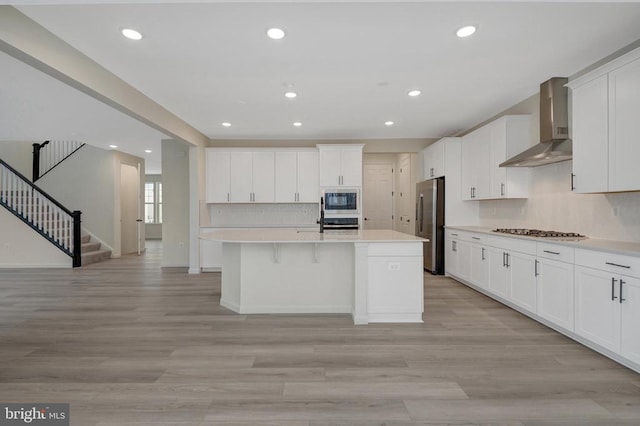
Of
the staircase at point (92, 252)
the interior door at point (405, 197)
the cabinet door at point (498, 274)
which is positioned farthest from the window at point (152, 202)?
the cabinet door at point (498, 274)

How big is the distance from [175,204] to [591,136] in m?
6.61

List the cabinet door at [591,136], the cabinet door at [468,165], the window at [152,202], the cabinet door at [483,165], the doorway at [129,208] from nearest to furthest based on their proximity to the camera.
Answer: the cabinet door at [591,136] < the cabinet door at [483,165] < the cabinet door at [468,165] < the doorway at [129,208] < the window at [152,202]

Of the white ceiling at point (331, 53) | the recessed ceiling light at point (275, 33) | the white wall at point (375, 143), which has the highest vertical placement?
the white ceiling at point (331, 53)

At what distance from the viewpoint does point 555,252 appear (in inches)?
119

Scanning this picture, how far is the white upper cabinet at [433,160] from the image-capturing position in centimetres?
563

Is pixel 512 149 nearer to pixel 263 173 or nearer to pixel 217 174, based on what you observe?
pixel 263 173

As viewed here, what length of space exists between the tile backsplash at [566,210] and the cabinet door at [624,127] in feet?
1.39

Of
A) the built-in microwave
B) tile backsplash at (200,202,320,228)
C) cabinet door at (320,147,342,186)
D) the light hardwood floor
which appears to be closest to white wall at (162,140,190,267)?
tile backsplash at (200,202,320,228)

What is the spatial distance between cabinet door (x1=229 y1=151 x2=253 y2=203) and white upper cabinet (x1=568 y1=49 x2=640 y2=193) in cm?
499

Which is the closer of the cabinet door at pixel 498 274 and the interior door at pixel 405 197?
the cabinet door at pixel 498 274

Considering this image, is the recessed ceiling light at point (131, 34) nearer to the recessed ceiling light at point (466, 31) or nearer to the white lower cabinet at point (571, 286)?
the recessed ceiling light at point (466, 31)

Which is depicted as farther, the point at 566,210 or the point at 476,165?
the point at 476,165

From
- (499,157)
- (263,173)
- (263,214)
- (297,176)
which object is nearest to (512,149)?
(499,157)

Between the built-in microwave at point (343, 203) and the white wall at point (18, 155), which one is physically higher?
the white wall at point (18, 155)
